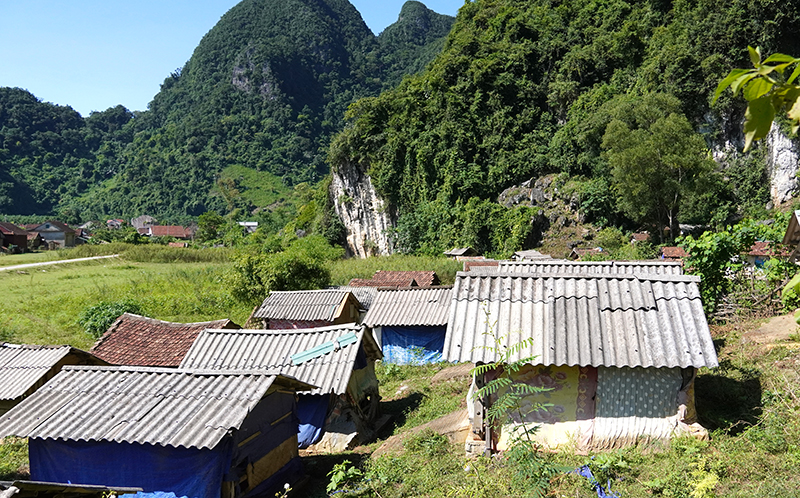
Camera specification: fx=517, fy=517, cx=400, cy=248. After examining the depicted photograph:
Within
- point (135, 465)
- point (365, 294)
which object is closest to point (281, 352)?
point (135, 465)

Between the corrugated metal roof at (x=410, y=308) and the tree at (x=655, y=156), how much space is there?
49.1ft

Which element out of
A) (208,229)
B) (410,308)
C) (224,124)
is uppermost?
(224,124)

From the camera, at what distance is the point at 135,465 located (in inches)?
307

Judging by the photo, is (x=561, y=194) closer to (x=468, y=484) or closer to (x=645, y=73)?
(x=645, y=73)

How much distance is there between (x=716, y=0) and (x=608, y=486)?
1313 inches

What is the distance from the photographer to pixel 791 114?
4.51 feet

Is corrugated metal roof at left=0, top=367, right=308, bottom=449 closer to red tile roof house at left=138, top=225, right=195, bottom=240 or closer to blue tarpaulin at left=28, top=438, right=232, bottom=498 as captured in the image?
blue tarpaulin at left=28, top=438, right=232, bottom=498

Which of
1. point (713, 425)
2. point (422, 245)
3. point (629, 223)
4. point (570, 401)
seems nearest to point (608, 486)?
point (570, 401)

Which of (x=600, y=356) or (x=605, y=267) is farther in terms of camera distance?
(x=605, y=267)

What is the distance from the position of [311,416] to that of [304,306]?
9523 millimetres

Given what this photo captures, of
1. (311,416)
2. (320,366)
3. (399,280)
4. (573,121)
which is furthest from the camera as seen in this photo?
(573,121)

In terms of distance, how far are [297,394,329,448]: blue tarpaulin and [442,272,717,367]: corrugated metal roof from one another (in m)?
4.34

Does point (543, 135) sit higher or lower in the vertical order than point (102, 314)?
higher

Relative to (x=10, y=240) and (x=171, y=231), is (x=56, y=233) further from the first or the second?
(x=171, y=231)
